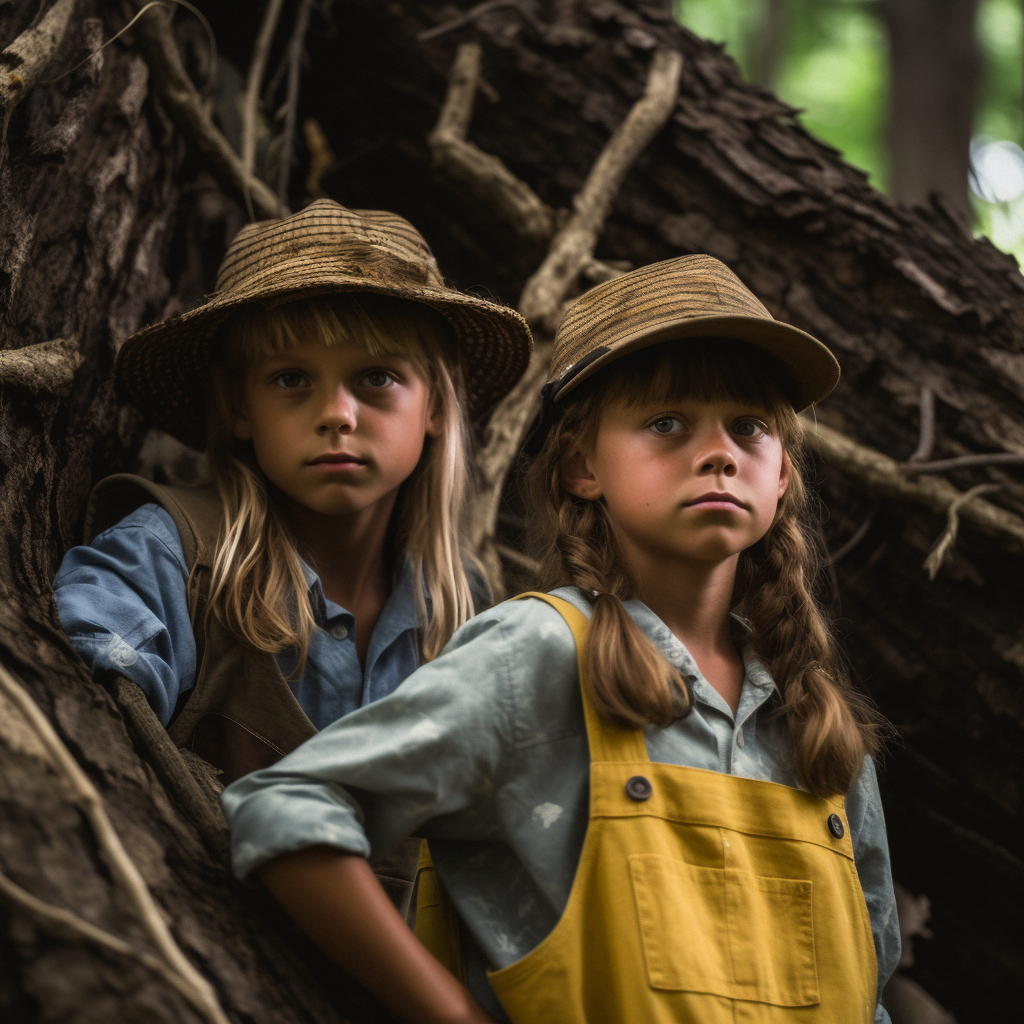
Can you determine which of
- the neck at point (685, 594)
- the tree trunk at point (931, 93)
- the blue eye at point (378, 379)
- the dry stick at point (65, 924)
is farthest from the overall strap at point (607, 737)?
the tree trunk at point (931, 93)

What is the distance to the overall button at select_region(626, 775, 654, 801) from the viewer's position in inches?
56.2

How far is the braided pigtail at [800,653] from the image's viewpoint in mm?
1628

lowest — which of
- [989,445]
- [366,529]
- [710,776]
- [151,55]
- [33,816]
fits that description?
[33,816]

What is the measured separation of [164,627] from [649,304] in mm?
1007

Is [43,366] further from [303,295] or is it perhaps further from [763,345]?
[763,345]

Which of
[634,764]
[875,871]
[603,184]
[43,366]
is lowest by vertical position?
[875,871]

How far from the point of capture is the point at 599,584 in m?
1.69

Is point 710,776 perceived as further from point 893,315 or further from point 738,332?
point 893,315

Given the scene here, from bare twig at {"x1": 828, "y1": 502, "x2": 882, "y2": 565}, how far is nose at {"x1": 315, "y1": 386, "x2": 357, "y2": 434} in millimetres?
1305

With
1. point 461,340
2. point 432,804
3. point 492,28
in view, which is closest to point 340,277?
point 461,340

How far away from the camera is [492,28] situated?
331 cm

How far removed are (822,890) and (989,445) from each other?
141 cm

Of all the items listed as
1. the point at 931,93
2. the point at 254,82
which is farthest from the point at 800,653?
the point at 931,93

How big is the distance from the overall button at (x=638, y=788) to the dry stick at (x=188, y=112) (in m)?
2.13
